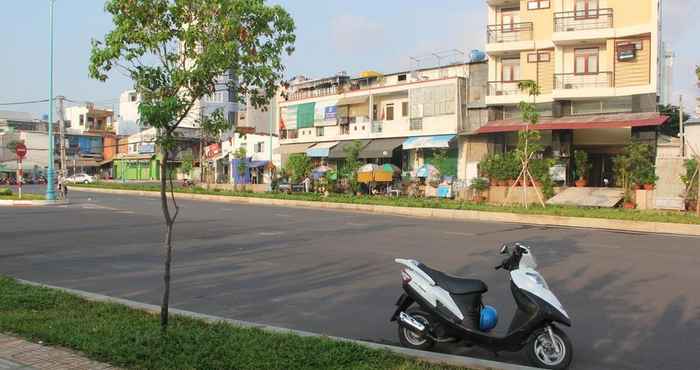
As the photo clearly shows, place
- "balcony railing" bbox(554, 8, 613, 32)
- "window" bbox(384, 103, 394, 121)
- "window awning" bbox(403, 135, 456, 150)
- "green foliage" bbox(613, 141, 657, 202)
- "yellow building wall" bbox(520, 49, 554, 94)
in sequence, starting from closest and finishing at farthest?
1. "green foliage" bbox(613, 141, 657, 202)
2. "balcony railing" bbox(554, 8, 613, 32)
3. "yellow building wall" bbox(520, 49, 554, 94)
4. "window awning" bbox(403, 135, 456, 150)
5. "window" bbox(384, 103, 394, 121)

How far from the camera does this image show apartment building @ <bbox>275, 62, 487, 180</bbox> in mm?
35500

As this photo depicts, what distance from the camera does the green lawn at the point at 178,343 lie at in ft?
16.0

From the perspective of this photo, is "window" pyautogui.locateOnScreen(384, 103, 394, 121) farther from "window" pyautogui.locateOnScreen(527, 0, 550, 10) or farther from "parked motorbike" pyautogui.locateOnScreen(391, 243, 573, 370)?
"parked motorbike" pyautogui.locateOnScreen(391, 243, 573, 370)

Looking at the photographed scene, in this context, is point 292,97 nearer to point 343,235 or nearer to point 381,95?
point 381,95

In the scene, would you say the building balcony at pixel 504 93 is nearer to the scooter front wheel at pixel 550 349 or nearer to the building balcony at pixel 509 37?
the building balcony at pixel 509 37

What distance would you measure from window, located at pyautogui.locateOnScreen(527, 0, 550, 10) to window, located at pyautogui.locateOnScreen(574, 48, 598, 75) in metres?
3.22

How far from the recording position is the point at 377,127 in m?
40.2

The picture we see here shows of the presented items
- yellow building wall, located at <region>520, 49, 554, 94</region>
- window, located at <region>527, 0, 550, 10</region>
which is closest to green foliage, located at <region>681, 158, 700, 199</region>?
yellow building wall, located at <region>520, 49, 554, 94</region>

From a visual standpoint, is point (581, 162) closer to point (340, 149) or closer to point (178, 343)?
point (340, 149)

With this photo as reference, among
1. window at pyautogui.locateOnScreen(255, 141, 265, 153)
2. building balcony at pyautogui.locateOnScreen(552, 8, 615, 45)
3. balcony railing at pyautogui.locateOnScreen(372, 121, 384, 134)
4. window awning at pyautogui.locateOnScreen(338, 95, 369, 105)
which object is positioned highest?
building balcony at pyautogui.locateOnScreen(552, 8, 615, 45)

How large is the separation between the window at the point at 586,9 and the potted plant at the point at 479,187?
998cm

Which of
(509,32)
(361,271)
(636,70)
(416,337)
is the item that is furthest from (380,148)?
(416,337)

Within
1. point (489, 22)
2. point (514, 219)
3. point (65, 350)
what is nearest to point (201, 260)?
point (65, 350)

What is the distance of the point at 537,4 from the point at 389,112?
38.8 feet
